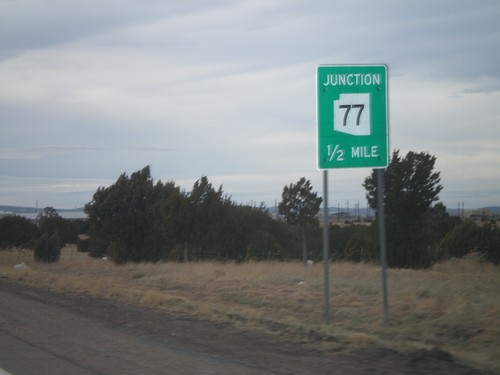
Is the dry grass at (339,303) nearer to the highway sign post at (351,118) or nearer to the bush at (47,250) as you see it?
the highway sign post at (351,118)

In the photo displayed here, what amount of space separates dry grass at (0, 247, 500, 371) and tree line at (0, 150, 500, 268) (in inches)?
575

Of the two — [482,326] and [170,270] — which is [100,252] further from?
[482,326]

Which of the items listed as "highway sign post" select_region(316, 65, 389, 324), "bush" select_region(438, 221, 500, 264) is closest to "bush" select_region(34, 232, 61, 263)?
"bush" select_region(438, 221, 500, 264)

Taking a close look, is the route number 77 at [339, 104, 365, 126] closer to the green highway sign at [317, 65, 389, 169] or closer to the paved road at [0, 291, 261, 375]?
the green highway sign at [317, 65, 389, 169]

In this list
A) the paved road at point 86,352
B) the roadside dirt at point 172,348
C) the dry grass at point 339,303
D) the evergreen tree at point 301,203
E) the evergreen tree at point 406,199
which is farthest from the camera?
the evergreen tree at point 301,203

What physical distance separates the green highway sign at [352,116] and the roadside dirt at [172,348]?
361cm

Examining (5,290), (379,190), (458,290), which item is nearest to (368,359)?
(379,190)

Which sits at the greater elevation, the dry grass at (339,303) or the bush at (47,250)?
the bush at (47,250)

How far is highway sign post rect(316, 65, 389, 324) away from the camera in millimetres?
11914

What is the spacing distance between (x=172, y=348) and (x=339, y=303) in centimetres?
498

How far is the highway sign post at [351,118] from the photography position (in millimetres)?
11914

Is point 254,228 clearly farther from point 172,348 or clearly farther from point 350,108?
point 172,348

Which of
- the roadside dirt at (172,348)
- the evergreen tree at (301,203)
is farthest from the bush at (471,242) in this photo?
the roadside dirt at (172,348)

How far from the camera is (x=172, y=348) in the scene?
980 centimetres
